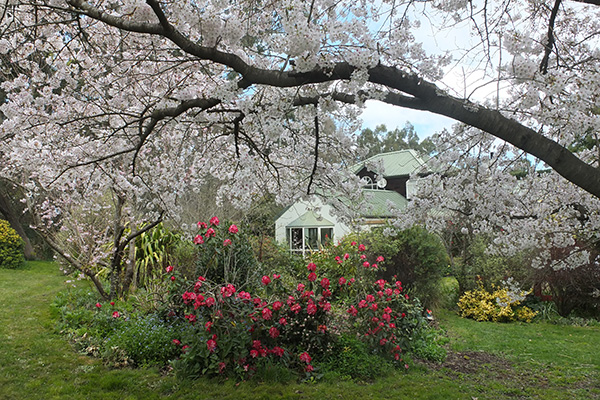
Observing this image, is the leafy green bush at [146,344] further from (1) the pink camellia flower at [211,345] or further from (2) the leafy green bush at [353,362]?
(2) the leafy green bush at [353,362]

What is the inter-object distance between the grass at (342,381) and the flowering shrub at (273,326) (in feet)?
0.73

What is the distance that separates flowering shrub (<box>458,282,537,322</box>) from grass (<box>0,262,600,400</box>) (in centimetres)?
143

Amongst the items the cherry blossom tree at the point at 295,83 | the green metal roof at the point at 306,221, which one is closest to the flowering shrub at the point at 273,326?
the cherry blossom tree at the point at 295,83

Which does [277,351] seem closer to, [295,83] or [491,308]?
[295,83]

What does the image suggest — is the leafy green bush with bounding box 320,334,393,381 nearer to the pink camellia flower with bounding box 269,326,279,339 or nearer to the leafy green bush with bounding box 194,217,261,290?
the pink camellia flower with bounding box 269,326,279,339

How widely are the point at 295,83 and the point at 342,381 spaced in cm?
296

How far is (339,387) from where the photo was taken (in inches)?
149

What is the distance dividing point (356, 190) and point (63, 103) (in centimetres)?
378

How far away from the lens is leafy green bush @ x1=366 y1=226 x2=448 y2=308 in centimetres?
754

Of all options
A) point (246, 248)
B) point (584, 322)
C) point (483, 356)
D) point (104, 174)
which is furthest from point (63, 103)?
point (584, 322)

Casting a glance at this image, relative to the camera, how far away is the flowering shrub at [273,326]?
380 cm

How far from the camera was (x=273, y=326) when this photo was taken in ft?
13.2

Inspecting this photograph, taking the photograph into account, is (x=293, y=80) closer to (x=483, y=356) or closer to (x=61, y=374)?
(x=61, y=374)

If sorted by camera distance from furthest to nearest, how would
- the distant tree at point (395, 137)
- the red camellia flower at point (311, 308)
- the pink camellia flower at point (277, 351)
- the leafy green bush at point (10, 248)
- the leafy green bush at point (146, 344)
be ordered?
the distant tree at point (395, 137)
the leafy green bush at point (10, 248)
the leafy green bush at point (146, 344)
the red camellia flower at point (311, 308)
the pink camellia flower at point (277, 351)
